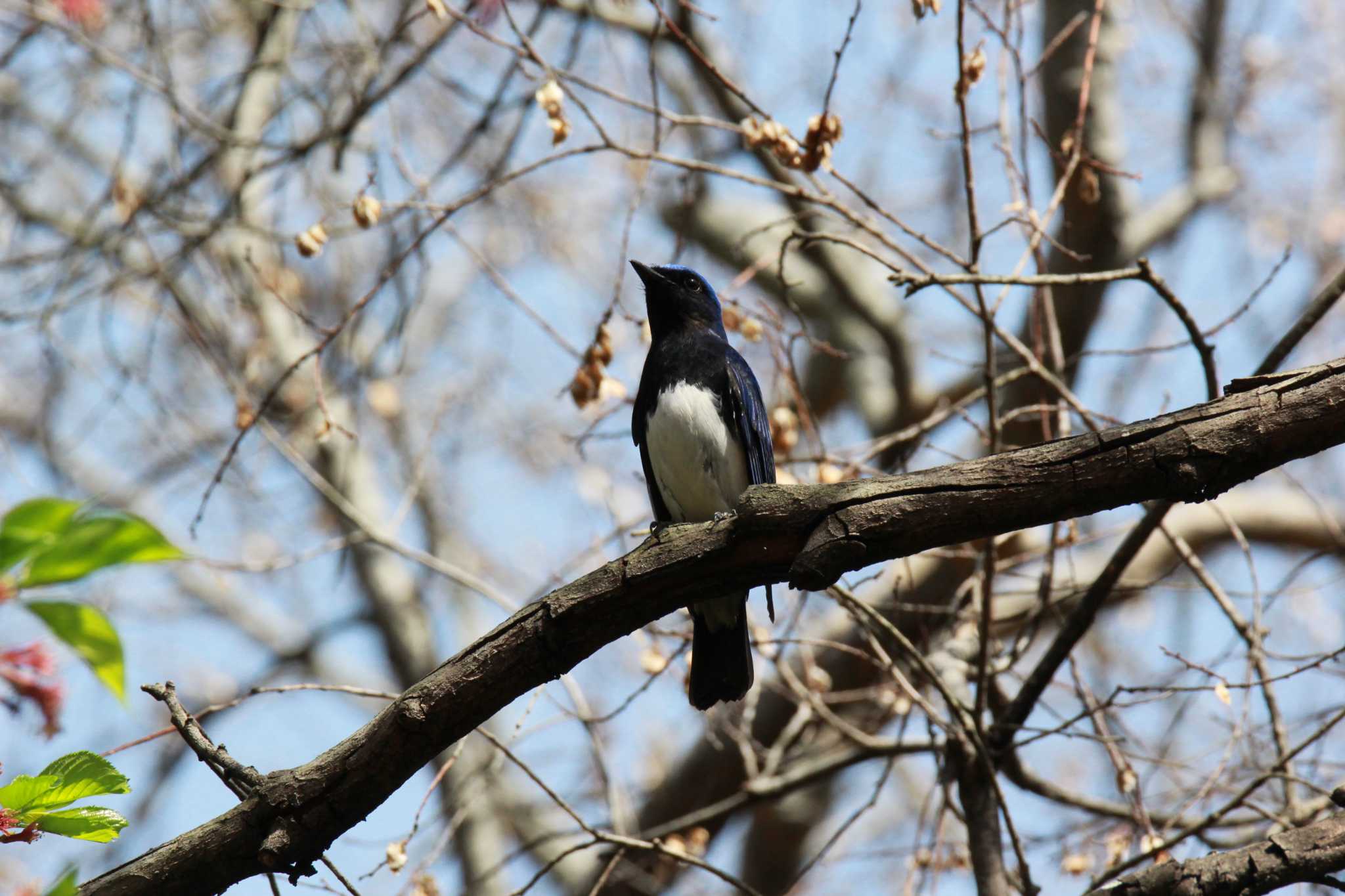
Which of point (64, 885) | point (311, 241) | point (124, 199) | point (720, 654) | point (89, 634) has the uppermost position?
point (124, 199)

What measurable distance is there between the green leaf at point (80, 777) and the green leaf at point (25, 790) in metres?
0.01

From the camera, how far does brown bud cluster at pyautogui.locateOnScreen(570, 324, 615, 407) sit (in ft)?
13.6

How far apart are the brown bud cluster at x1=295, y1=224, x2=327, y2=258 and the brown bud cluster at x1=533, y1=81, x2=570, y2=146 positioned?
2.96 feet

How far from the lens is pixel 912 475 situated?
2.68m

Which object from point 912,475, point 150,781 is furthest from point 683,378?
point 150,781

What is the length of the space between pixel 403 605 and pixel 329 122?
369 cm

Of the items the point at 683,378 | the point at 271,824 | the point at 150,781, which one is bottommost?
the point at 271,824

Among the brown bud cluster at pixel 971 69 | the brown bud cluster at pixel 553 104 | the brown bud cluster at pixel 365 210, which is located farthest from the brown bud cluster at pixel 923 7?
the brown bud cluster at pixel 365 210

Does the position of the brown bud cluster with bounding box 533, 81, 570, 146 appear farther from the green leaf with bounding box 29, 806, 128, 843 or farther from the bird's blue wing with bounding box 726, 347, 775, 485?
the green leaf with bounding box 29, 806, 128, 843

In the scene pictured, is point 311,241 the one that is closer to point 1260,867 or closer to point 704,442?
point 704,442

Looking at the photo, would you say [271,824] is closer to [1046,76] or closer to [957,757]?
[957,757]

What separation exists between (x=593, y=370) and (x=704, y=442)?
0.58 metres

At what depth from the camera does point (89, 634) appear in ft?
5.32

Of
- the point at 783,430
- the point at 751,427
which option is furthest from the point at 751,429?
the point at 783,430
